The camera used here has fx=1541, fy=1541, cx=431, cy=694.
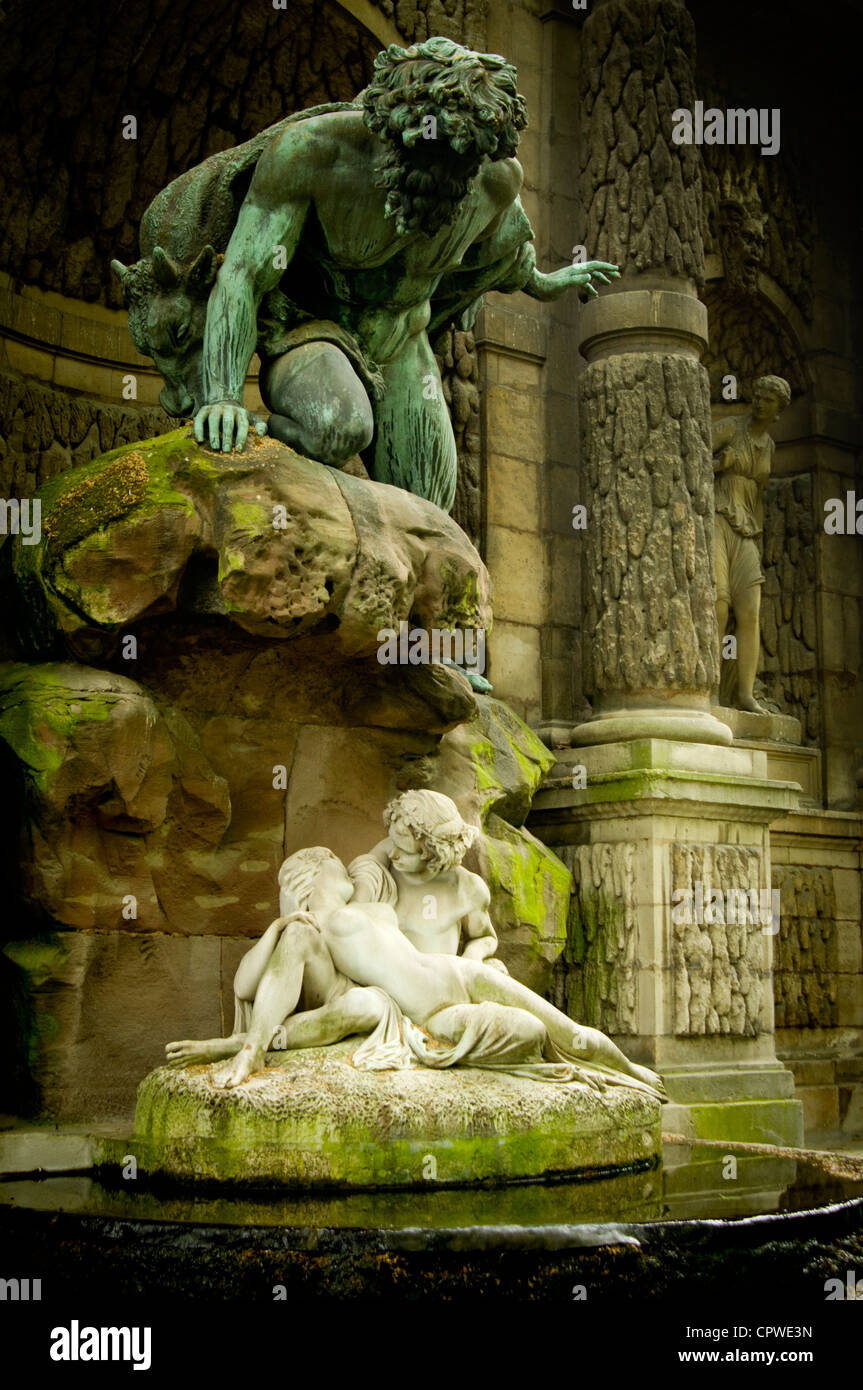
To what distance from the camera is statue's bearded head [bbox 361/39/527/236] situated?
561 cm

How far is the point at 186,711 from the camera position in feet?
19.7

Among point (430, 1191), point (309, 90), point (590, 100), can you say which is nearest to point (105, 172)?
point (309, 90)

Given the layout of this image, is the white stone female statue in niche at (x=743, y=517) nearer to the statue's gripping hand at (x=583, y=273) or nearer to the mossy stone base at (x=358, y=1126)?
the statue's gripping hand at (x=583, y=273)

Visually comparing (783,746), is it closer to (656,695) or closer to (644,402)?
(656,695)

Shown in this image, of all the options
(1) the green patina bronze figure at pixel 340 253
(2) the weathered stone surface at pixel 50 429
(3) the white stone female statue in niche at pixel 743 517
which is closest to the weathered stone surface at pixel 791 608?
(3) the white stone female statue in niche at pixel 743 517

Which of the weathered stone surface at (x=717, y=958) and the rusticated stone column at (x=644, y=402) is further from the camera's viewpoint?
the rusticated stone column at (x=644, y=402)

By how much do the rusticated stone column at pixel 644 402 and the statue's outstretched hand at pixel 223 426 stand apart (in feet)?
10.2

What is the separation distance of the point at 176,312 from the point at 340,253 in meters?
0.71

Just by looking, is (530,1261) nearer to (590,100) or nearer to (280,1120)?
(280,1120)

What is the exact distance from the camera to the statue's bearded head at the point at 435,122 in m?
5.61

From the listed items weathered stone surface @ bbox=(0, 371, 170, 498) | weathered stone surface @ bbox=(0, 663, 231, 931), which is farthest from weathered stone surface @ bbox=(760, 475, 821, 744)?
weathered stone surface @ bbox=(0, 663, 231, 931)

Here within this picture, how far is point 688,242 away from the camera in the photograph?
873cm

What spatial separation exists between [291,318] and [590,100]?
11.8 feet

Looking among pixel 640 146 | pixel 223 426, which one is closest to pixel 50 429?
pixel 223 426
